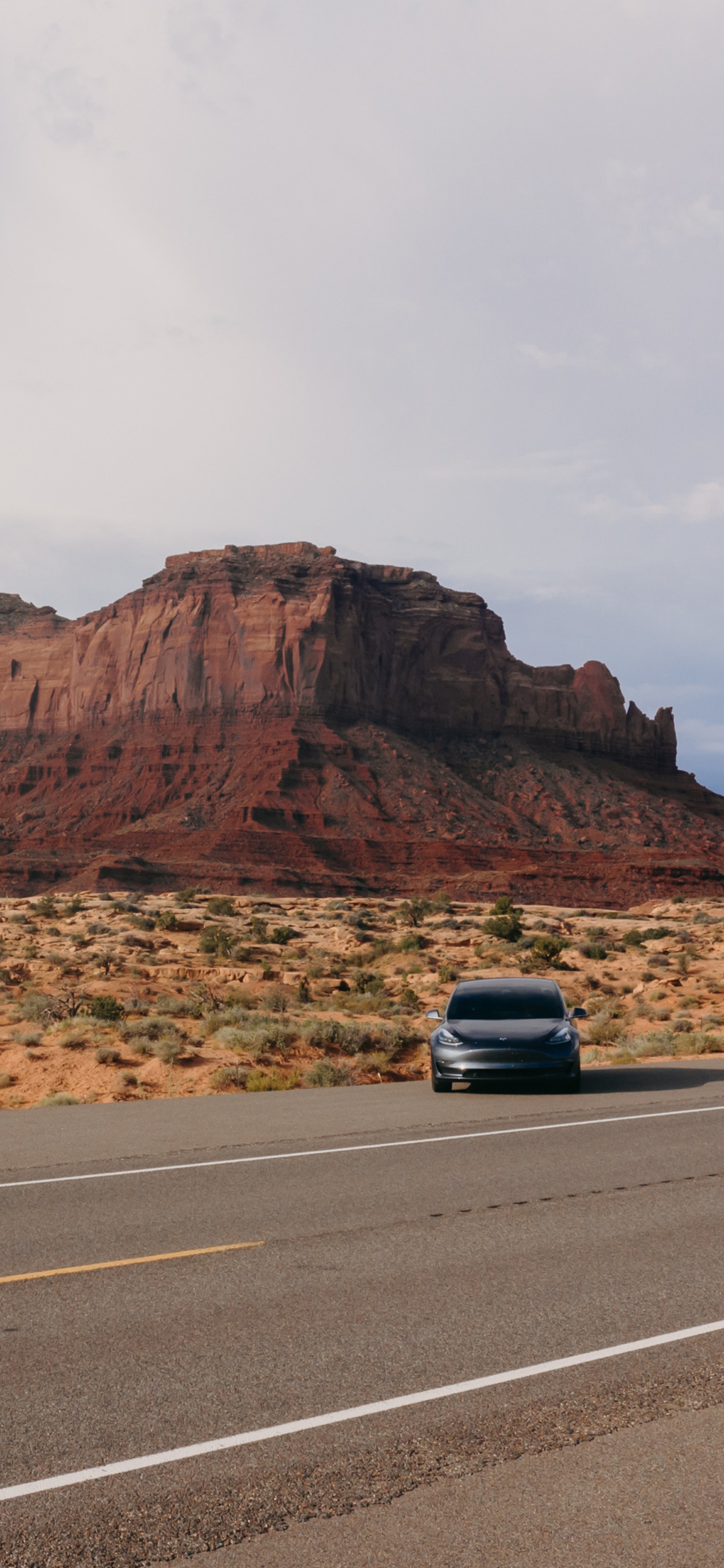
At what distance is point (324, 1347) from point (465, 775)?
105m

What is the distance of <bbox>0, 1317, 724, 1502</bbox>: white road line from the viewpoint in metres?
4.04

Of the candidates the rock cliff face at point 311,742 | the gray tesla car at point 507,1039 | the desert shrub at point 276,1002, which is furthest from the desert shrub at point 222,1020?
the rock cliff face at point 311,742

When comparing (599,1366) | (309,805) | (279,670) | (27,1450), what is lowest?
(27,1450)

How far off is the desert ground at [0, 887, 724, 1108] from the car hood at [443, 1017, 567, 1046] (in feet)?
11.2

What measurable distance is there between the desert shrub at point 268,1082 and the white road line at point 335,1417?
34.8ft

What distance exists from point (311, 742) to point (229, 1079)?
3476 inches

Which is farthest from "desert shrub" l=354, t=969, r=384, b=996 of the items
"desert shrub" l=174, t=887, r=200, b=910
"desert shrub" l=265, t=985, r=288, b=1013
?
"desert shrub" l=174, t=887, r=200, b=910

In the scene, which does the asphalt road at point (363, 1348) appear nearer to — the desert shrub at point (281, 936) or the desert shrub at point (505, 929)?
the desert shrub at point (281, 936)

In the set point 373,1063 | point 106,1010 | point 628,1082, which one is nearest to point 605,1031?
point 373,1063

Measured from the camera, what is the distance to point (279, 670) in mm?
110500

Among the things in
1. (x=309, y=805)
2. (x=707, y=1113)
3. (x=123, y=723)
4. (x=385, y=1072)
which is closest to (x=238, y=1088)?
(x=385, y=1072)

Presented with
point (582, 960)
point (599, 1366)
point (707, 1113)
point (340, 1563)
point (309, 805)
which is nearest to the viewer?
point (340, 1563)

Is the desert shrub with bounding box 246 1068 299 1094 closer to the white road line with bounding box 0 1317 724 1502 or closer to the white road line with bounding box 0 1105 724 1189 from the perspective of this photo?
the white road line with bounding box 0 1105 724 1189

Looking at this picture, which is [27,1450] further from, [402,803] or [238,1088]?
[402,803]
